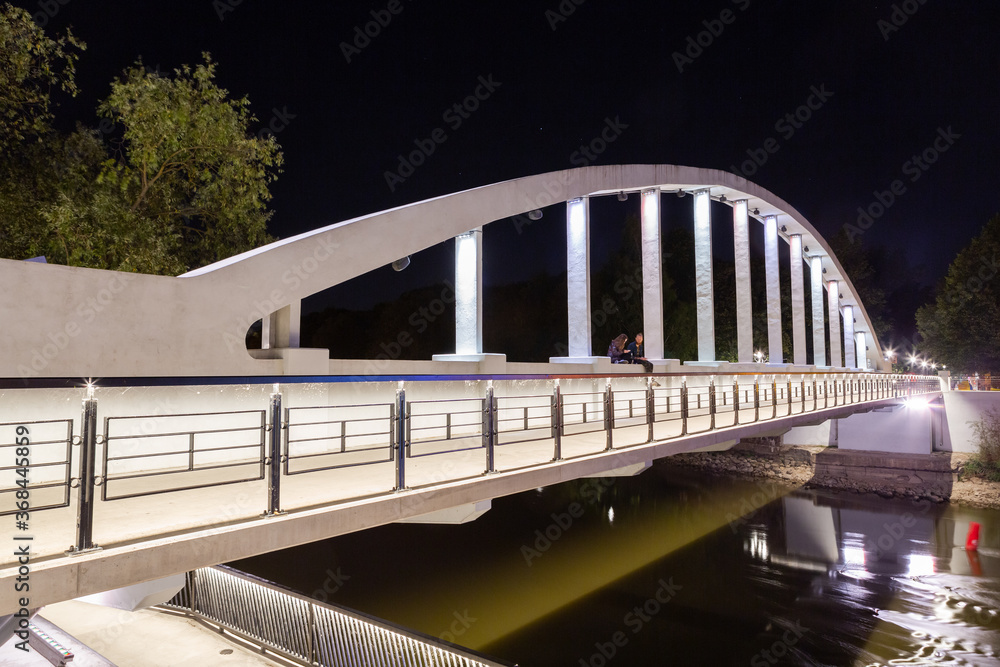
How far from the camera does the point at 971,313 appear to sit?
5138cm

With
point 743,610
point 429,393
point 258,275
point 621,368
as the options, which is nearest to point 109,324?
point 258,275

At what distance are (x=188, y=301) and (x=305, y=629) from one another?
5.09 meters

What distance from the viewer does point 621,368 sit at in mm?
12859

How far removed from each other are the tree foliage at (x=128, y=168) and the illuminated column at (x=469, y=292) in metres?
5.19

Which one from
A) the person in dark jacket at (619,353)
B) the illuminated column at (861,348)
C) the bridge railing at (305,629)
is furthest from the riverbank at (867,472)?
the bridge railing at (305,629)

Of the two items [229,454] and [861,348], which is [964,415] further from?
[229,454]

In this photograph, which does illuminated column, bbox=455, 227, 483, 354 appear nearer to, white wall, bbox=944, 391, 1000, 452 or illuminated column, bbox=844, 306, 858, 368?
white wall, bbox=944, 391, 1000, 452

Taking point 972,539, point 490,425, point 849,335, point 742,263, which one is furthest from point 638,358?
point 849,335

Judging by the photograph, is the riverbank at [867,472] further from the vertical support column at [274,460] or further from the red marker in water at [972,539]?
the vertical support column at [274,460]

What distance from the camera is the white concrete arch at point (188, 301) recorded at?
5312 millimetres

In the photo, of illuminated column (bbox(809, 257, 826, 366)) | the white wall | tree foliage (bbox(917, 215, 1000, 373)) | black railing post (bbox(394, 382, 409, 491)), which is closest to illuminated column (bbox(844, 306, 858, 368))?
illuminated column (bbox(809, 257, 826, 366))

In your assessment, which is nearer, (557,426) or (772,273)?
(557,426)

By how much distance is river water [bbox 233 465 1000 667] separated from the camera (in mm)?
14258

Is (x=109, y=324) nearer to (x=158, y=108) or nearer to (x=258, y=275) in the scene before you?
(x=258, y=275)
